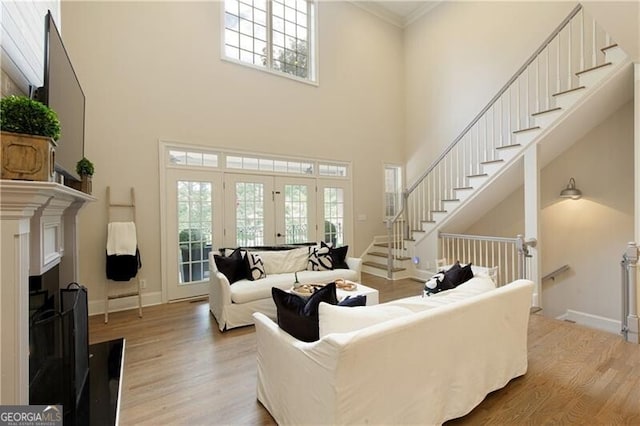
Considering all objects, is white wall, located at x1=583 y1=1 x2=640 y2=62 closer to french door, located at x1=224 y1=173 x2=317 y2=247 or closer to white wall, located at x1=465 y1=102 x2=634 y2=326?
white wall, located at x1=465 y1=102 x2=634 y2=326

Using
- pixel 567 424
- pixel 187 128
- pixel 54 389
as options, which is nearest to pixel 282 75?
pixel 187 128

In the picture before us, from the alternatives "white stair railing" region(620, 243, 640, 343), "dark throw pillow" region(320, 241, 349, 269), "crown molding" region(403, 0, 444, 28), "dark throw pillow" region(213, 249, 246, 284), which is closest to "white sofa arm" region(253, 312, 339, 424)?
"dark throw pillow" region(213, 249, 246, 284)

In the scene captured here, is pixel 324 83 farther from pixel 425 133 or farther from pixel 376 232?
pixel 376 232

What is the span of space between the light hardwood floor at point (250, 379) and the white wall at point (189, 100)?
1612mm

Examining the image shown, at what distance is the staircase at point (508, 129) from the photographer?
384cm


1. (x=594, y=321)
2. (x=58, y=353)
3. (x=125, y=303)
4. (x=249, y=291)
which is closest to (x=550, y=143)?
(x=594, y=321)

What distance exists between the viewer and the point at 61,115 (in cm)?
237

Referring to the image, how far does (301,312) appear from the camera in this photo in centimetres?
179

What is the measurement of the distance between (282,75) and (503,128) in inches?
158

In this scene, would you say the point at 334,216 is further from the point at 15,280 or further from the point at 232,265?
the point at 15,280

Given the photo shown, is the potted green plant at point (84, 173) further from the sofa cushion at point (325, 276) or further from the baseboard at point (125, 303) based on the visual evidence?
the sofa cushion at point (325, 276)

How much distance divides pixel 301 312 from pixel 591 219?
509 cm

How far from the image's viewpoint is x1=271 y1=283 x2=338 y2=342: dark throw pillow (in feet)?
5.72

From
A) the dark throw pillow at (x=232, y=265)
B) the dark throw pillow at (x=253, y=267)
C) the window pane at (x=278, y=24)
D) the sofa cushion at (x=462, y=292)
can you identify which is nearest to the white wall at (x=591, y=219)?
the sofa cushion at (x=462, y=292)
